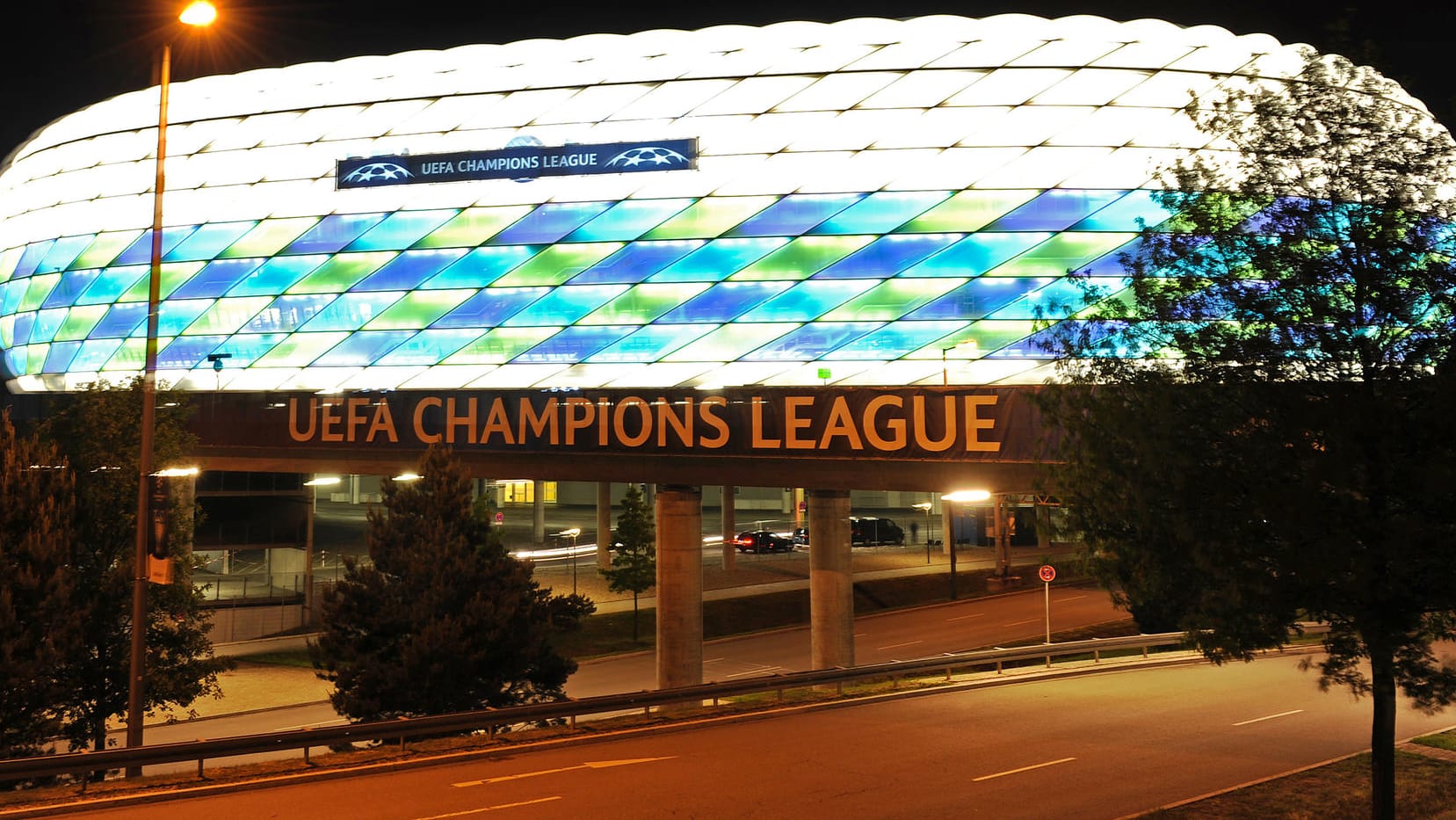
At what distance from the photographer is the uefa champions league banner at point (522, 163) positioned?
38.7 meters

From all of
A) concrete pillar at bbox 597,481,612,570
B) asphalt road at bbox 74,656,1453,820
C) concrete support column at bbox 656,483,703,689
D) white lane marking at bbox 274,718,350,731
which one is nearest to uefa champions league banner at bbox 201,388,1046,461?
concrete support column at bbox 656,483,703,689

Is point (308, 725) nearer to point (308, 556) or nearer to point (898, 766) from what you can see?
point (898, 766)

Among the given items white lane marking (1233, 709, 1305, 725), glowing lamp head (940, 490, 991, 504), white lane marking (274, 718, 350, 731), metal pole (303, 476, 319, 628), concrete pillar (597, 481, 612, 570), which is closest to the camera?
white lane marking (1233, 709, 1305, 725)

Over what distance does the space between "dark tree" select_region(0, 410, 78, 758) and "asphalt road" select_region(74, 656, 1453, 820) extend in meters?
3.60

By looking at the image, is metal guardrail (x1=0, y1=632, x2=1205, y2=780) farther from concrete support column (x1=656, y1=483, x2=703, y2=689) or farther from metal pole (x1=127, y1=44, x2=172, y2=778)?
concrete support column (x1=656, y1=483, x2=703, y2=689)

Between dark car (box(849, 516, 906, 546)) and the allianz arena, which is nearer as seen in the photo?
the allianz arena

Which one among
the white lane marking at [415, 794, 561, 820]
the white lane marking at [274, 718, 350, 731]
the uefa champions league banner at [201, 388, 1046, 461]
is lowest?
the white lane marking at [274, 718, 350, 731]

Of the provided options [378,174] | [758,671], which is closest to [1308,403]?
[758,671]

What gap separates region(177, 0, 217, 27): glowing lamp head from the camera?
492 inches

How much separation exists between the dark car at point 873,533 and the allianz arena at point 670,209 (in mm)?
32492

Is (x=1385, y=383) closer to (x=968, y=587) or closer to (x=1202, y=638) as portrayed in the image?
(x=1202, y=638)

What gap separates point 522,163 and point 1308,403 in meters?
33.6

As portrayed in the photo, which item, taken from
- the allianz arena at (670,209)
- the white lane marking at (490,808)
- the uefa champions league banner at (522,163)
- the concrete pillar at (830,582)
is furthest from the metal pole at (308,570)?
the white lane marking at (490,808)

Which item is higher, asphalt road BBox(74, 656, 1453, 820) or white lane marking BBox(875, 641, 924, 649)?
asphalt road BBox(74, 656, 1453, 820)
